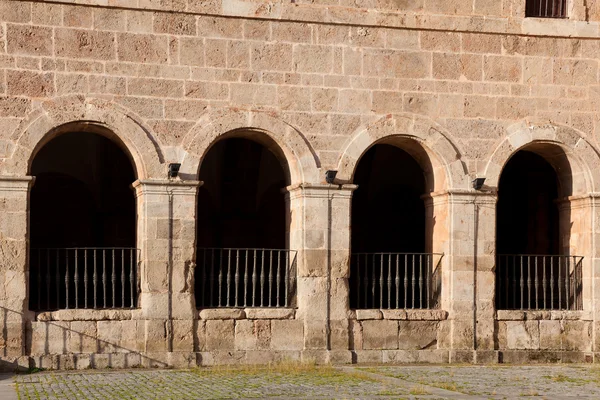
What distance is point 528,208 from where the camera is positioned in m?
18.3

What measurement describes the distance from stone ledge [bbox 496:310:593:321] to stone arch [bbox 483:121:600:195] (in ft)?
5.44

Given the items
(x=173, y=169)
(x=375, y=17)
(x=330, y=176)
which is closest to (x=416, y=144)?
(x=330, y=176)

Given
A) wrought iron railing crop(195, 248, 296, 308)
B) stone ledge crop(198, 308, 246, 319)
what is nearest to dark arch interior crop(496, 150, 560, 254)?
wrought iron railing crop(195, 248, 296, 308)

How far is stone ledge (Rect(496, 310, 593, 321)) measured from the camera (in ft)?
47.8

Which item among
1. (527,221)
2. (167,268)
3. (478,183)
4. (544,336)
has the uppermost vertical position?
(478,183)

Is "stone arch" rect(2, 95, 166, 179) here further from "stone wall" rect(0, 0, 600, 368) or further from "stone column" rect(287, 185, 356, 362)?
"stone column" rect(287, 185, 356, 362)

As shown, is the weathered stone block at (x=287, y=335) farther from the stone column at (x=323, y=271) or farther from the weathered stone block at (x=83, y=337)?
the weathered stone block at (x=83, y=337)

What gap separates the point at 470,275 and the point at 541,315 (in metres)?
1.16

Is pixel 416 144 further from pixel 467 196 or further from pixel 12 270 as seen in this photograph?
pixel 12 270

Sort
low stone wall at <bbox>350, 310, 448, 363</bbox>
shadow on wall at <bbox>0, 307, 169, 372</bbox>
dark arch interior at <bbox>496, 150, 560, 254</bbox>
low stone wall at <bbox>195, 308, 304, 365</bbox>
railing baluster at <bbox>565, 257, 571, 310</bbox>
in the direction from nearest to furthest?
shadow on wall at <bbox>0, 307, 169, 372</bbox>, low stone wall at <bbox>195, 308, 304, 365</bbox>, low stone wall at <bbox>350, 310, 448, 363</bbox>, railing baluster at <bbox>565, 257, 571, 310</bbox>, dark arch interior at <bbox>496, 150, 560, 254</bbox>

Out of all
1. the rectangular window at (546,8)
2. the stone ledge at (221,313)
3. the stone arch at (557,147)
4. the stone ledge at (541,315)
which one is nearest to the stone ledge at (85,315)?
the stone ledge at (221,313)

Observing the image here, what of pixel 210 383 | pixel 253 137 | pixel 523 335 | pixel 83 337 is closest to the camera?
pixel 210 383

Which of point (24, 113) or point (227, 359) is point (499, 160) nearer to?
point (227, 359)

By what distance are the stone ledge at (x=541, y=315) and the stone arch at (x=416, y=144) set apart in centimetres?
181
